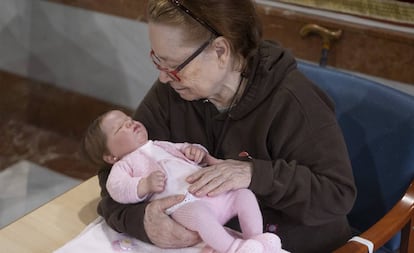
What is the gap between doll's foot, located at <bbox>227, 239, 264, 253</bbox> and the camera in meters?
1.08

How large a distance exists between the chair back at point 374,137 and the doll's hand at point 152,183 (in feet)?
1.97

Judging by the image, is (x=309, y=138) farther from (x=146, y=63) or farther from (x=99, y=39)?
(x=99, y=39)

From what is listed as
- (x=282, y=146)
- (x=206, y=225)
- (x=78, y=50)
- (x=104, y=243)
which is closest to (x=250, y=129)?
(x=282, y=146)

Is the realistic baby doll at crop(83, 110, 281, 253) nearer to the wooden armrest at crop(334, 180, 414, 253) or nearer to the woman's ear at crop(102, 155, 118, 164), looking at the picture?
the woman's ear at crop(102, 155, 118, 164)

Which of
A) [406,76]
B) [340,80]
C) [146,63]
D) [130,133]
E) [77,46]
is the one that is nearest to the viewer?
[130,133]

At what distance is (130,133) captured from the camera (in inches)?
52.4

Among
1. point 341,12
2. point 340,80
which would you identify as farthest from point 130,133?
point 341,12

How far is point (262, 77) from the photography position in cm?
133

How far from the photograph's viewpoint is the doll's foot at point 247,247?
1.08 meters

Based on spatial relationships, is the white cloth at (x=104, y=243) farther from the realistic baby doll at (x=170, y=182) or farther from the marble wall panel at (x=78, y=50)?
the marble wall panel at (x=78, y=50)

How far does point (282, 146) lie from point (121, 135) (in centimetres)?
37

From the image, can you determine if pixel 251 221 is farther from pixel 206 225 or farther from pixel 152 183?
pixel 152 183

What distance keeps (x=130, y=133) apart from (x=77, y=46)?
2066mm

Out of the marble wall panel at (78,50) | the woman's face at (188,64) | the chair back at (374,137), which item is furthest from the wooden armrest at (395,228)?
the marble wall panel at (78,50)
